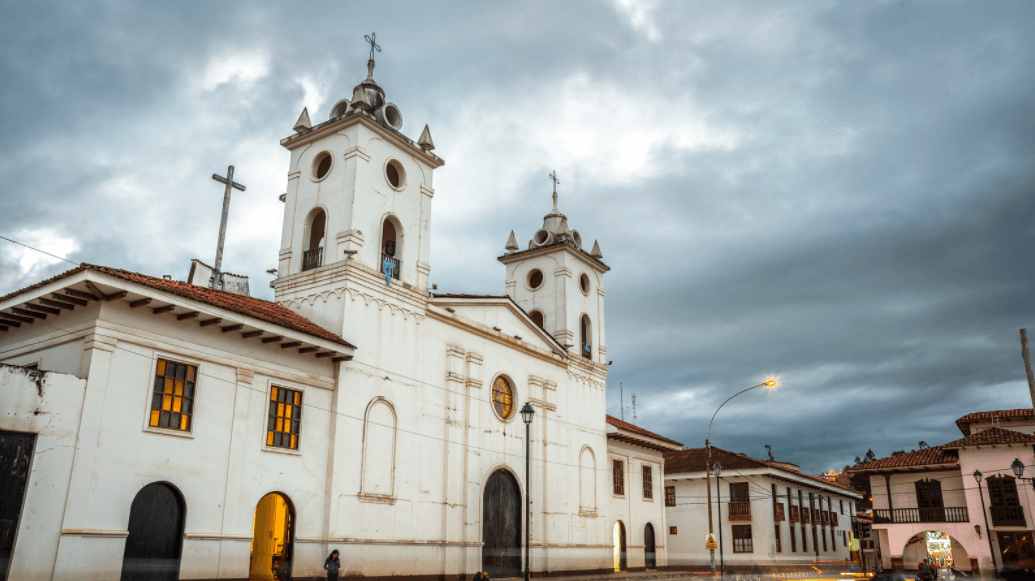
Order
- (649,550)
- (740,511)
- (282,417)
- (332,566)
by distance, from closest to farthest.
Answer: (332,566) → (282,417) → (649,550) → (740,511)

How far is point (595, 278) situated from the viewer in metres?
36.1

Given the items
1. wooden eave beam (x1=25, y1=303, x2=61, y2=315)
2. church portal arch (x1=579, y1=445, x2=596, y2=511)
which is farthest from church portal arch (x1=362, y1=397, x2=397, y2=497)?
church portal arch (x1=579, y1=445, x2=596, y2=511)

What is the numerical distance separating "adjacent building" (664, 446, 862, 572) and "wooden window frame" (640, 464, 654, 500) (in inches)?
249

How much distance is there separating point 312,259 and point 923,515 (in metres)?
33.0

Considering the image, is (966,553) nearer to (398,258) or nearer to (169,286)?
(398,258)

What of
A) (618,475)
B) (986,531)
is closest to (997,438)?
(986,531)

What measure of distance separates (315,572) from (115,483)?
5798mm

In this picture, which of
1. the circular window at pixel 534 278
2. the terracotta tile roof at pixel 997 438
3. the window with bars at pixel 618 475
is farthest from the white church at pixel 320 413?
the terracotta tile roof at pixel 997 438

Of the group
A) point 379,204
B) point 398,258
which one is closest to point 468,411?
point 398,258

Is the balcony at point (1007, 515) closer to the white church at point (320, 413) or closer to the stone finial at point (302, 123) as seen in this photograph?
the white church at point (320, 413)

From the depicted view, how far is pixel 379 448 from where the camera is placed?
2170cm

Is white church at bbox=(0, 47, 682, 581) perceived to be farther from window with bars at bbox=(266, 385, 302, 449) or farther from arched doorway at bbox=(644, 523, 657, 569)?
arched doorway at bbox=(644, 523, 657, 569)

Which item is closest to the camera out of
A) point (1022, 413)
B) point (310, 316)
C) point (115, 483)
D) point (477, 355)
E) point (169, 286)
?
point (115, 483)

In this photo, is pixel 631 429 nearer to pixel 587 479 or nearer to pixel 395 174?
pixel 587 479
